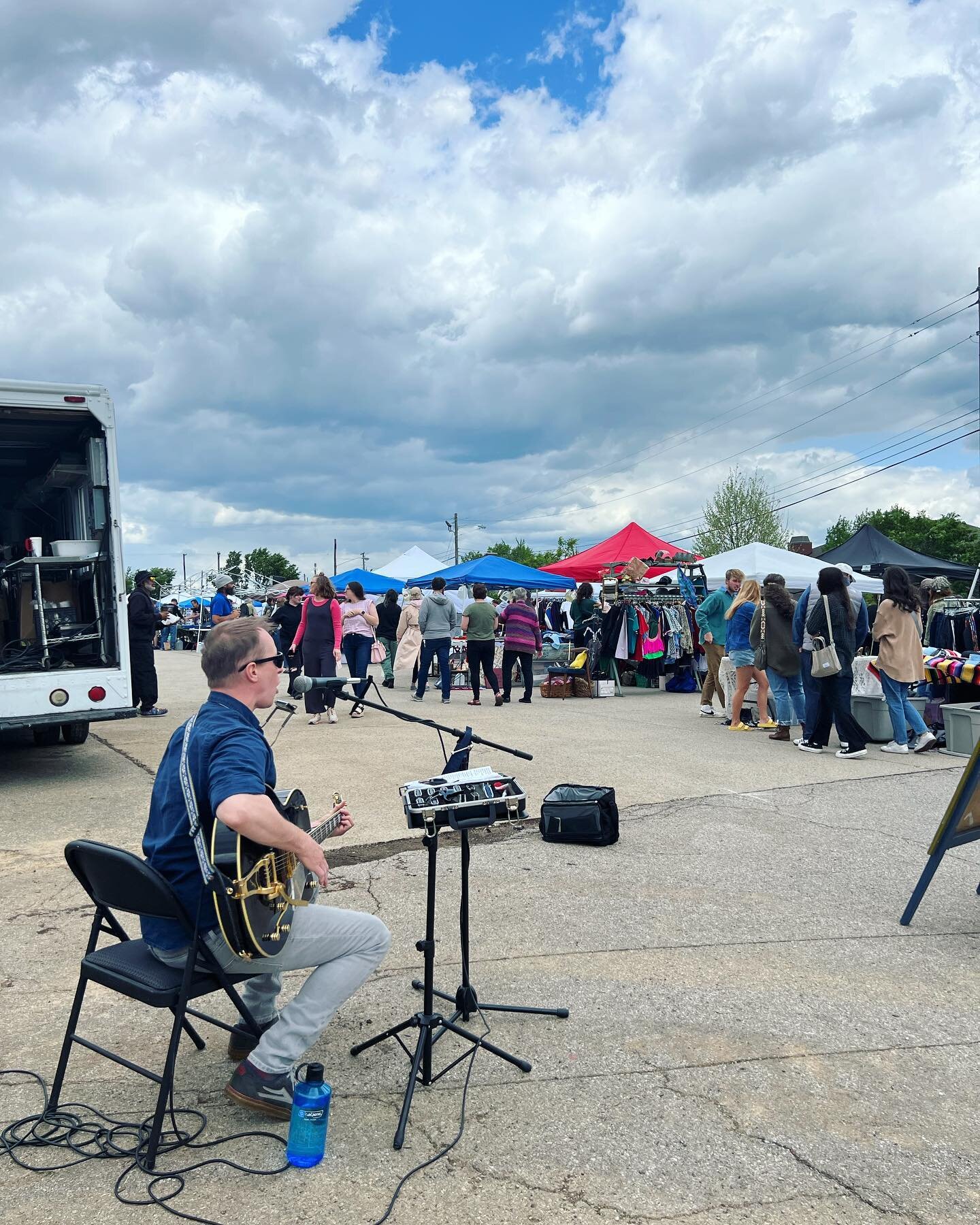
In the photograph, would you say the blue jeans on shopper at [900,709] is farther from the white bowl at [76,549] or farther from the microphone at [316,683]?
the microphone at [316,683]

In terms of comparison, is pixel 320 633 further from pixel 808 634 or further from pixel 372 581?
pixel 372 581

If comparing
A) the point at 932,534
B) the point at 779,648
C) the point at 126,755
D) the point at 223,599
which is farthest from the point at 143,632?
the point at 932,534

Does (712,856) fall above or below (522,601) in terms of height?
below

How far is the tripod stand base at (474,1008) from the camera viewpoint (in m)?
3.73

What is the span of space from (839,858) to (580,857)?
5.47 ft

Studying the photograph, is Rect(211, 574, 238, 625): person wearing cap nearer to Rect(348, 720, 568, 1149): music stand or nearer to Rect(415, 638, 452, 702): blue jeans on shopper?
Rect(415, 638, 452, 702): blue jeans on shopper

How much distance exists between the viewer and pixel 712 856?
623cm

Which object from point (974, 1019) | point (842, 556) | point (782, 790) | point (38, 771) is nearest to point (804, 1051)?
point (974, 1019)

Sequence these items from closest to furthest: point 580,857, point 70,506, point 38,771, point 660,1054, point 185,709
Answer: point 660,1054
point 580,857
point 38,771
point 70,506
point 185,709

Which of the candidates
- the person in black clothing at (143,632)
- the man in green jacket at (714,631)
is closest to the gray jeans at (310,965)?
the person in black clothing at (143,632)

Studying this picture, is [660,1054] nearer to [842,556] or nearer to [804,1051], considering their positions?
[804,1051]

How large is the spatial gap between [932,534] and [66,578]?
253 ft

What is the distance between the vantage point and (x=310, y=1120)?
2.79 meters

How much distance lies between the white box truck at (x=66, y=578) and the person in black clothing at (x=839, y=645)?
6.67 meters
